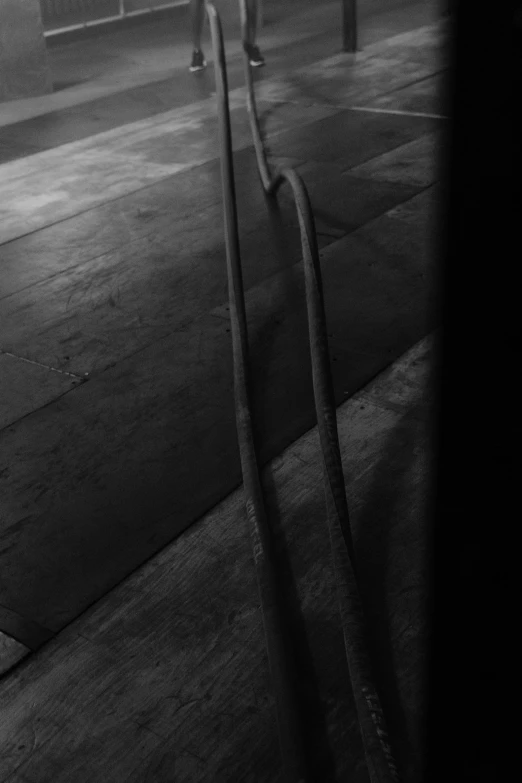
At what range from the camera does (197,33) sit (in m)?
7.55

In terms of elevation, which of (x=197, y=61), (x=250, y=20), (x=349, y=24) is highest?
(x=250, y=20)

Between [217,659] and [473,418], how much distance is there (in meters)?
1.03

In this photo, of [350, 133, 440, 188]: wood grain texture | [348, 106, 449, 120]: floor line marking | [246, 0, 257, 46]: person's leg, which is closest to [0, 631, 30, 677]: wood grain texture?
[350, 133, 440, 188]: wood grain texture

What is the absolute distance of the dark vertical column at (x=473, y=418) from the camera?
76cm

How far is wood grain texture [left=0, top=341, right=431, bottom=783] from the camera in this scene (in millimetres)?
1706

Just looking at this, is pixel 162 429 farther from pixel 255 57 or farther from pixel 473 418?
pixel 255 57

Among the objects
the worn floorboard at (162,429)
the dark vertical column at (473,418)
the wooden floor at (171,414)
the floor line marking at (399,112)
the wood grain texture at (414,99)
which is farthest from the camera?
the wood grain texture at (414,99)

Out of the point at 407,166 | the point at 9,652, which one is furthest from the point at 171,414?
the point at 407,166

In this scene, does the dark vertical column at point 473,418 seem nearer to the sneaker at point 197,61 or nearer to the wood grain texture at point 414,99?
the wood grain texture at point 414,99

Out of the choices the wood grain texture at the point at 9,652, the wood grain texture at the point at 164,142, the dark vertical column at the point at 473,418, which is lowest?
the wood grain texture at the point at 9,652

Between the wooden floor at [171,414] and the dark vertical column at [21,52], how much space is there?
6.15ft

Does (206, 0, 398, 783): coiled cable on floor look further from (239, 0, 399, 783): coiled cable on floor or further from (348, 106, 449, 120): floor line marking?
(348, 106, 449, 120): floor line marking

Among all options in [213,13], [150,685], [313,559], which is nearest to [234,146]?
[213,13]

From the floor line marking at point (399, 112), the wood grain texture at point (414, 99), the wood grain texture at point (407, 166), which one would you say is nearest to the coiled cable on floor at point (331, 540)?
the wood grain texture at point (407, 166)
